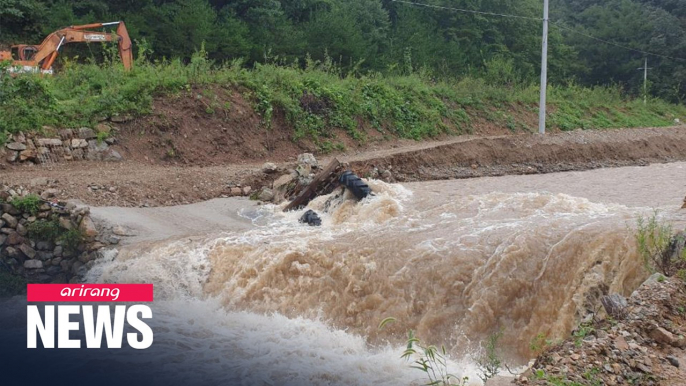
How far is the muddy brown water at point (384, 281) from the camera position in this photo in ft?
25.6

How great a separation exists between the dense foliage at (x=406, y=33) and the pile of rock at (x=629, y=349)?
1814cm

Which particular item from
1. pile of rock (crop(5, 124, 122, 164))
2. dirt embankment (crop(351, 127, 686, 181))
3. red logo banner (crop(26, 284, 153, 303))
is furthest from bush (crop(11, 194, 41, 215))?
dirt embankment (crop(351, 127, 686, 181))

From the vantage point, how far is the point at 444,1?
40.8 m

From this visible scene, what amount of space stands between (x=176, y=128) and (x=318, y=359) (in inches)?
432

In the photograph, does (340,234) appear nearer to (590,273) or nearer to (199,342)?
(199,342)

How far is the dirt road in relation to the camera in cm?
1390

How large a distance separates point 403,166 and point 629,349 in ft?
39.5

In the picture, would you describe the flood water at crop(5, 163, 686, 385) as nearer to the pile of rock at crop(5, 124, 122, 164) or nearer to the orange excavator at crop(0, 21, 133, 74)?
the pile of rock at crop(5, 124, 122, 164)

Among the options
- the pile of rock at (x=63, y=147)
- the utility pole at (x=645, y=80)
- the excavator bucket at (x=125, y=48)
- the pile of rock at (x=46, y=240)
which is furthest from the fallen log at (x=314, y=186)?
the utility pole at (x=645, y=80)

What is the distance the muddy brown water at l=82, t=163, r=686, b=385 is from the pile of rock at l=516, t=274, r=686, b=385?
1.31m

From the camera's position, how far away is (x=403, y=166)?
17.5m

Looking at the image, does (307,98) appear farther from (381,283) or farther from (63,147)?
(381,283)

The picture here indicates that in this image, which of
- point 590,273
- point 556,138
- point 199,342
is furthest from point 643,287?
point 556,138

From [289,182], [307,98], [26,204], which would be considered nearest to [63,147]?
[26,204]
